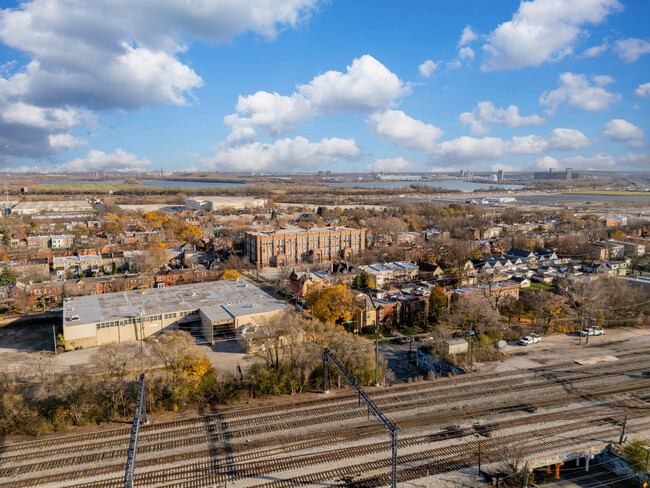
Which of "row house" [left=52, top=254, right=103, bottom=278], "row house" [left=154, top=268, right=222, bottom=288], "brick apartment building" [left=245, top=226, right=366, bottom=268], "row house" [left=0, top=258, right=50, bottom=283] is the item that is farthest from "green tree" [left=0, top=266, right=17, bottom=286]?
"brick apartment building" [left=245, top=226, right=366, bottom=268]

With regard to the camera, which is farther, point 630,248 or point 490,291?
point 630,248

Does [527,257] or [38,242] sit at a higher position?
[38,242]

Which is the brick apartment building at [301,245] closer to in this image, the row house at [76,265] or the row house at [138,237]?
the row house at [138,237]

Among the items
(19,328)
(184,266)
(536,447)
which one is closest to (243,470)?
(536,447)

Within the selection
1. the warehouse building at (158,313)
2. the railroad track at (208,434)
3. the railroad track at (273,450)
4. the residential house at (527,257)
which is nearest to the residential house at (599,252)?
the residential house at (527,257)

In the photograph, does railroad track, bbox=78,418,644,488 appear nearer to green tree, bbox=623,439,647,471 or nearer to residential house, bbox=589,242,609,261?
green tree, bbox=623,439,647,471

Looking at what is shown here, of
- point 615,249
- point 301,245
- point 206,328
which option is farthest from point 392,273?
point 615,249

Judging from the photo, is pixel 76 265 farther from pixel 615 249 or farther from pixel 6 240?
pixel 615 249
